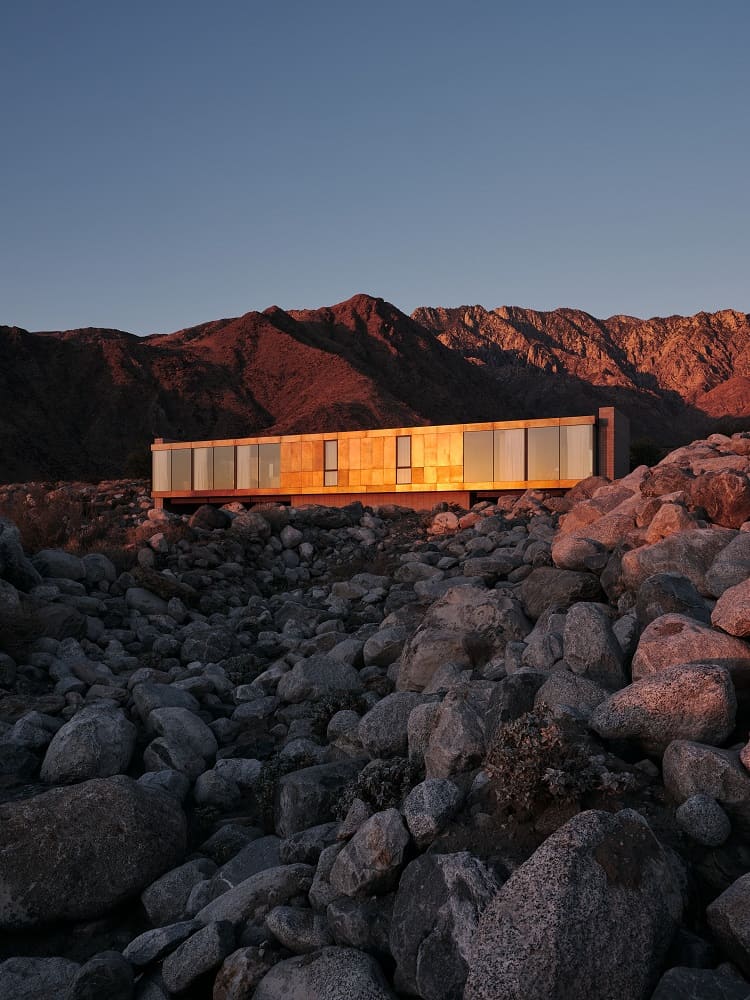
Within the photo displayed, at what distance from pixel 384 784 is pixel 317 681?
4653 mm

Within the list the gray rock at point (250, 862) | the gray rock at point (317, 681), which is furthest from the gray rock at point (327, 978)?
the gray rock at point (317, 681)

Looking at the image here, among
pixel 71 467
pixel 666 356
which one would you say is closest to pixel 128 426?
pixel 71 467

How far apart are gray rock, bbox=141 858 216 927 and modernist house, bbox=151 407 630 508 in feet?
77.9

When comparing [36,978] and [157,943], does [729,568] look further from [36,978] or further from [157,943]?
[36,978]

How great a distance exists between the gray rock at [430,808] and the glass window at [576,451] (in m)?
23.9

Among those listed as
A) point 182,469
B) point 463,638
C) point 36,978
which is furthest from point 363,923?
point 182,469

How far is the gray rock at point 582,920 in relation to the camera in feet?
12.9

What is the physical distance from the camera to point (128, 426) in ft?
264

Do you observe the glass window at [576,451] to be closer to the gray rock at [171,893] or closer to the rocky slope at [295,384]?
the gray rock at [171,893]

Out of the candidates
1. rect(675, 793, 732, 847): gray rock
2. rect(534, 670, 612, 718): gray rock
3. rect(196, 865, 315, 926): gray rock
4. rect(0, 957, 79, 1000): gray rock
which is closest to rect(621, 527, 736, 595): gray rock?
rect(534, 670, 612, 718): gray rock

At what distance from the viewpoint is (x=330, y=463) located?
33.2 m

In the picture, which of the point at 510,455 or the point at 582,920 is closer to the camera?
the point at 582,920

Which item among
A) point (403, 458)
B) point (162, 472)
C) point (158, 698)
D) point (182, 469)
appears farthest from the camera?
point (162, 472)

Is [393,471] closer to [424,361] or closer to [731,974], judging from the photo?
[731,974]
